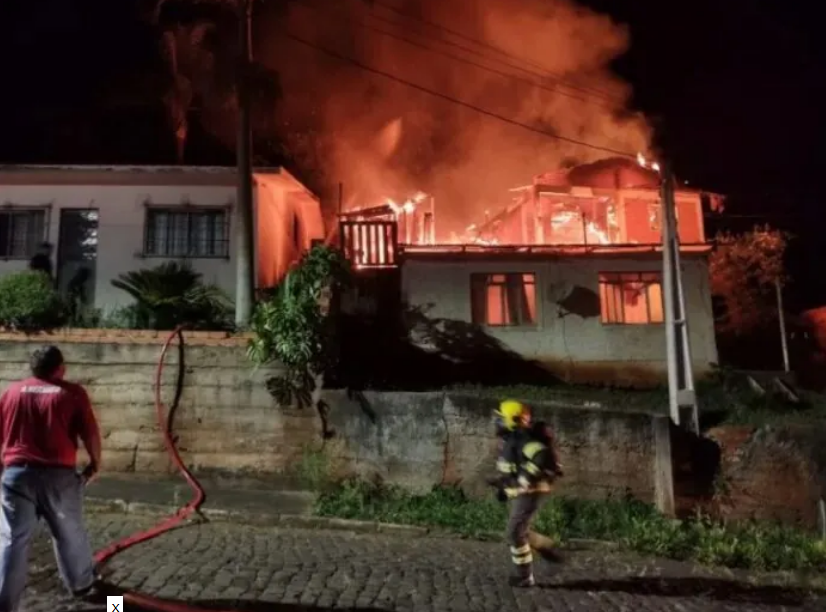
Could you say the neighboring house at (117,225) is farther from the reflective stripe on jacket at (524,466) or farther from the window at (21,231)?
the reflective stripe on jacket at (524,466)

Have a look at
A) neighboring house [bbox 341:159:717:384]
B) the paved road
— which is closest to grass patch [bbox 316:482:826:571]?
the paved road

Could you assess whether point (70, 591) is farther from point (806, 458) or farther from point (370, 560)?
point (806, 458)

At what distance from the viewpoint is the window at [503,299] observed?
54.3 feet

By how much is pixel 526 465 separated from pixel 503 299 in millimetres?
10249

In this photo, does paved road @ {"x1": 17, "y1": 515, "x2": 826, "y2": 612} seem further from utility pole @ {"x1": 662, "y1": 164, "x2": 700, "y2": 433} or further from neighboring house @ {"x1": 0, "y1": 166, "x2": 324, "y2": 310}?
neighboring house @ {"x1": 0, "y1": 166, "x2": 324, "y2": 310}

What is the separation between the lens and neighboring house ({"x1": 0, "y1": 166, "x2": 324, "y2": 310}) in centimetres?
1543

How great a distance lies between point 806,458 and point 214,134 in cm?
1521

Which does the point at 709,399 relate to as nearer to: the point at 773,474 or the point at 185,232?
the point at 773,474

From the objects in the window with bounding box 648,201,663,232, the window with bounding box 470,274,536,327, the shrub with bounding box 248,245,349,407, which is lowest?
the shrub with bounding box 248,245,349,407

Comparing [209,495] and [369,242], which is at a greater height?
[369,242]

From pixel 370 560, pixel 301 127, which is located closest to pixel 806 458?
pixel 370 560

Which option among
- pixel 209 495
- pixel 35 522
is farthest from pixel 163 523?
pixel 35 522

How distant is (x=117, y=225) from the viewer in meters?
15.5

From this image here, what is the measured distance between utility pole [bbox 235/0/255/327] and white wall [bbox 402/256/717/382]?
4.52m
